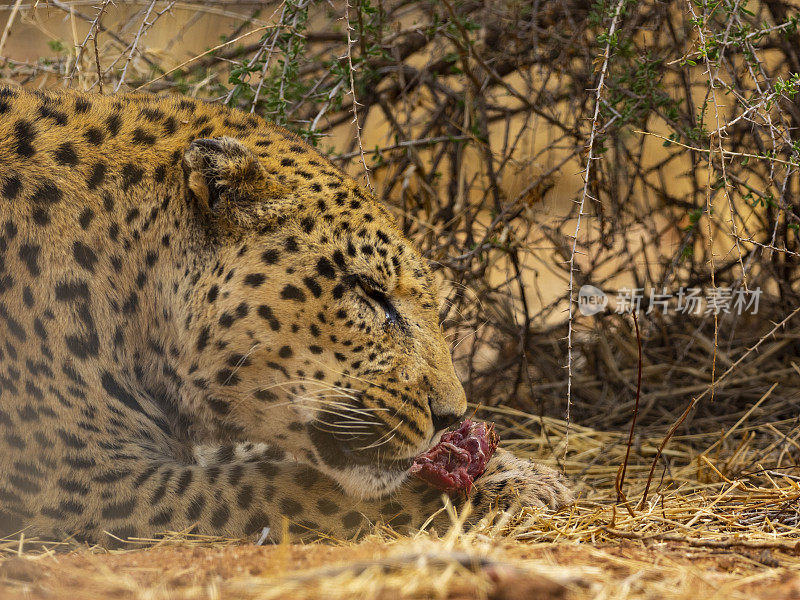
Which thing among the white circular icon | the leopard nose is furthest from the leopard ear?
Result: the white circular icon

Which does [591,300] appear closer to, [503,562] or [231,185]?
[231,185]

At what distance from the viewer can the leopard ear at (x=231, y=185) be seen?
117 inches

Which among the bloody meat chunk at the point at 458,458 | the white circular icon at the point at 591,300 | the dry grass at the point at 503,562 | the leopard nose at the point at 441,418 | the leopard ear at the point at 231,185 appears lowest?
the dry grass at the point at 503,562

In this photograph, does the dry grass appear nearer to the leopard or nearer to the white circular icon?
the leopard

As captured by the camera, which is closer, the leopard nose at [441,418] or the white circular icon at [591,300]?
the leopard nose at [441,418]

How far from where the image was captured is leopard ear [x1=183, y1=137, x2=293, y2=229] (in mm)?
2973

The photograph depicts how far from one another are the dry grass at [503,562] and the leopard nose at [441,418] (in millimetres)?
370

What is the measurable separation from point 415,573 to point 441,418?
4.15 feet

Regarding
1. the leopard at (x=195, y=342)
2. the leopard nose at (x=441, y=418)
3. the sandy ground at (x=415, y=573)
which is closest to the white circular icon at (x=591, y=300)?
the leopard at (x=195, y=342)

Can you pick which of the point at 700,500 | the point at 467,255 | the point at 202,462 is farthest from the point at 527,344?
the point at 202,462

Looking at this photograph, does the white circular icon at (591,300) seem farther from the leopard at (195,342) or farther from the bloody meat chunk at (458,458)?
the leopard at (195,342)

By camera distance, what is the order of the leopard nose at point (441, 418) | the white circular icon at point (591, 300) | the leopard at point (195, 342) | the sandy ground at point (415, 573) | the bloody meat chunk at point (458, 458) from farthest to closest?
the white circular icon at point (591, 300), the bloody meat chunk at point (458, 458), the leopard nose at point (441, 418), the leopard at point (195, 342), the sandy ground at point (415, 573)

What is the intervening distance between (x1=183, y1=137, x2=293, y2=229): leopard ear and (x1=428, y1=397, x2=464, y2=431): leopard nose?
0.90 meters

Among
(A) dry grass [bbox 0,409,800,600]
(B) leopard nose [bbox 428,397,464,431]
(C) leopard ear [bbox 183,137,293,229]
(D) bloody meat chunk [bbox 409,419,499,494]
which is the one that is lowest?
(A) dry grass [bbox 0,409,800,600]
